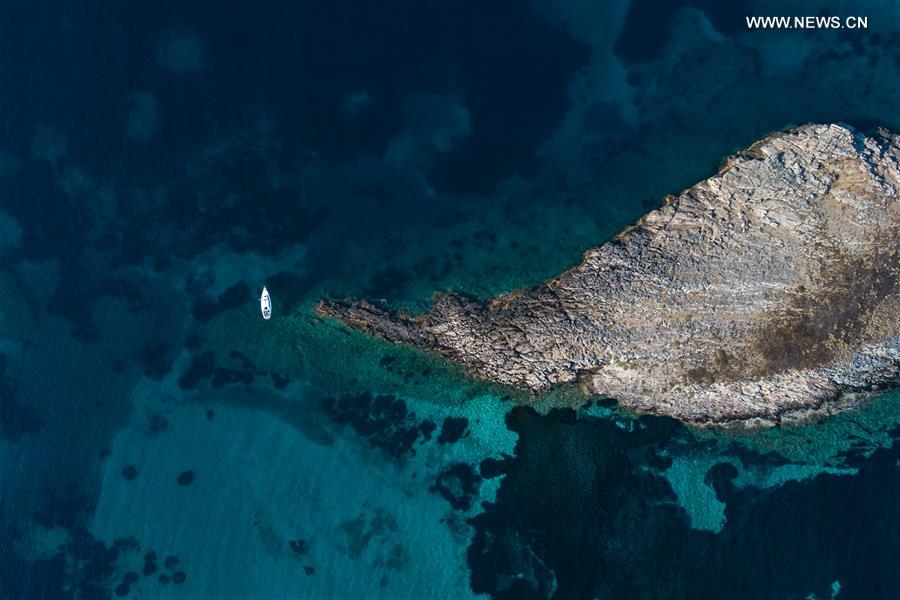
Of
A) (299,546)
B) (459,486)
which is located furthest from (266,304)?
(459,486)

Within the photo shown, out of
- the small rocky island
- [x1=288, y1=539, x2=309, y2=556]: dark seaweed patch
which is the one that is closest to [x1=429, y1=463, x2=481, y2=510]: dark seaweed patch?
the small rocky island

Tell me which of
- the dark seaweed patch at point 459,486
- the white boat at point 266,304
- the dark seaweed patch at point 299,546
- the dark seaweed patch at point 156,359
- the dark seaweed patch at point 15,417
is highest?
the white boat at point 266,304

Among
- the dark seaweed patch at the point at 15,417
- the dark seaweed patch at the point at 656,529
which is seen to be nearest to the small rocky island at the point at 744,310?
the dark seaweed patch at the point at 656,529

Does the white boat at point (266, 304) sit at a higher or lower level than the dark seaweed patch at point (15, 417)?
higher

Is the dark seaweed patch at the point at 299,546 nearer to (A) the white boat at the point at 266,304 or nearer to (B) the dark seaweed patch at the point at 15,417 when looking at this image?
(A) the white boat at the point at 266,304

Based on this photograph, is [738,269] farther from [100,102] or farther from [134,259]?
[100,102]

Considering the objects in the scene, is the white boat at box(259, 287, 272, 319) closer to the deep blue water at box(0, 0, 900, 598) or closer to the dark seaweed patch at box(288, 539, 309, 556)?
the deep blue water at box(0, 0, 900, 598)

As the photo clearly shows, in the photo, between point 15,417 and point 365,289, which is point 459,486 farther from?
point 15,417
